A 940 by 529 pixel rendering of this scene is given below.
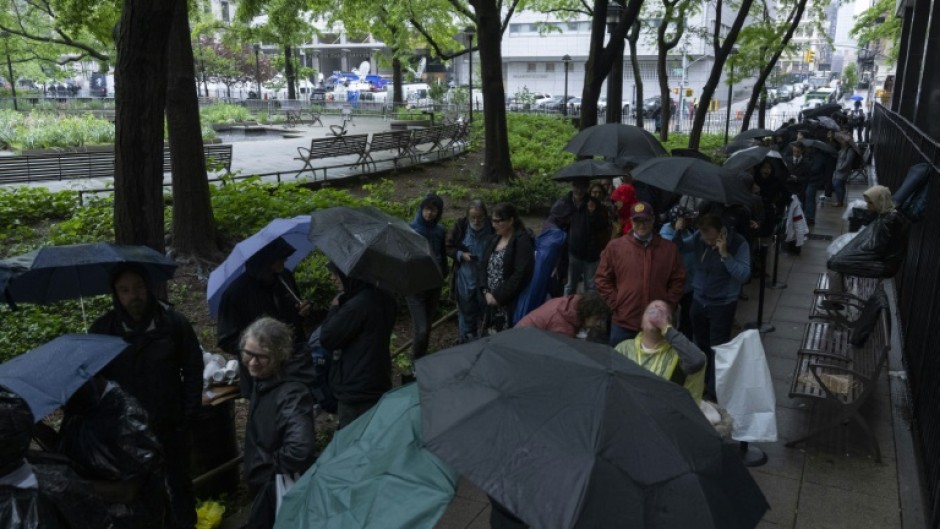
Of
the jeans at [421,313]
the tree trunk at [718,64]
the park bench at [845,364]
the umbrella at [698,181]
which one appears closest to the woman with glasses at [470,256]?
the jeans at [421,313]

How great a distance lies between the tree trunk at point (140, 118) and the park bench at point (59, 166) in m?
9.30

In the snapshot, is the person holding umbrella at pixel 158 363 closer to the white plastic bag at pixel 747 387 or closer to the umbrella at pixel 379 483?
the umbrella at pixel 379 483

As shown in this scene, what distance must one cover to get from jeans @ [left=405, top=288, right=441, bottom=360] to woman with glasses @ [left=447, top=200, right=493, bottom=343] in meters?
0.29

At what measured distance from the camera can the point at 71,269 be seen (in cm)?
500

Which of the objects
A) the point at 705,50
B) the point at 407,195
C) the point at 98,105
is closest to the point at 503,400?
the point at 407,195

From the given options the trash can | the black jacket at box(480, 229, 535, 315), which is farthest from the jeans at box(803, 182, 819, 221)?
the trash can

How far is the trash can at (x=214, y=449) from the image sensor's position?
17.4 feet

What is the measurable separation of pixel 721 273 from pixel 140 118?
4.91 metres

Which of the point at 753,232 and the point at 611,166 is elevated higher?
the point at 611,166

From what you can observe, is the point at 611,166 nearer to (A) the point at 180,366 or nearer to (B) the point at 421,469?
(A) the point at 180,366

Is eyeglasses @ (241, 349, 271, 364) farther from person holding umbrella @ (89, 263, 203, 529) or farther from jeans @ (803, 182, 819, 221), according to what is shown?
jeans @ (803, 182, 819, 221)

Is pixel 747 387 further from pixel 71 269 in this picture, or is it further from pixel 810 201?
pixel 810 201

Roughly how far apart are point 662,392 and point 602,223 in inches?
201

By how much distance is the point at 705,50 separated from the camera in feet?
223
